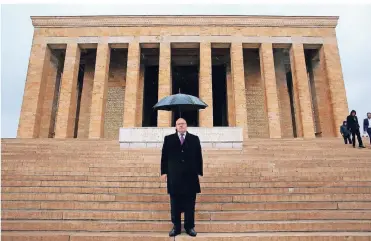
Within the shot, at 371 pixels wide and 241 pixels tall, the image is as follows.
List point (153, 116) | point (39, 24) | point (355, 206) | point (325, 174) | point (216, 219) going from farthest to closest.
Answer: point (153, 116) < point (39, 24) < point (325, 174) < point (355, 206) < point (216, 219)

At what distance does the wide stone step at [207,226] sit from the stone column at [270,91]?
42.4 feet

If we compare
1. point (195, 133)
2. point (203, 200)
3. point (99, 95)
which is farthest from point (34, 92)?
point (203, 200)

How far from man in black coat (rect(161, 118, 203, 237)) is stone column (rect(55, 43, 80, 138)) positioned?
14.7 meters

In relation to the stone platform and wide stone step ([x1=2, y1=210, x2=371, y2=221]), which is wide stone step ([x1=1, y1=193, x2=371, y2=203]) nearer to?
wide stone step ([x1=2, y1=210, x2=371, y2=221])

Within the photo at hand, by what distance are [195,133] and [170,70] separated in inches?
396

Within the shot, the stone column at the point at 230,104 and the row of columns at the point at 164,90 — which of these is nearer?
the row of columns at the point at 164,90

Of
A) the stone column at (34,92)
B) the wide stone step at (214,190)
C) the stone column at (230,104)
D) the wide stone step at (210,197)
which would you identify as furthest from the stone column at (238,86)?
the stone column at (34,92)

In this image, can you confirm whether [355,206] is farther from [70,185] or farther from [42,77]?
[42,77]

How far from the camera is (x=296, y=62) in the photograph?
1812 centimetres

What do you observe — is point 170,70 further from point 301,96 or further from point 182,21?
point 301,96

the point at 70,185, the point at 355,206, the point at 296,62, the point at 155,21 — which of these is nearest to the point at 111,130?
the point at 155,21

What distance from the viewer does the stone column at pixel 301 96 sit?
55.9 feet

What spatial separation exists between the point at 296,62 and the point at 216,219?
16.1m

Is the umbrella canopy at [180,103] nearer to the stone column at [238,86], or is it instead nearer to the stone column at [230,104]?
the stone column at [238,86]
